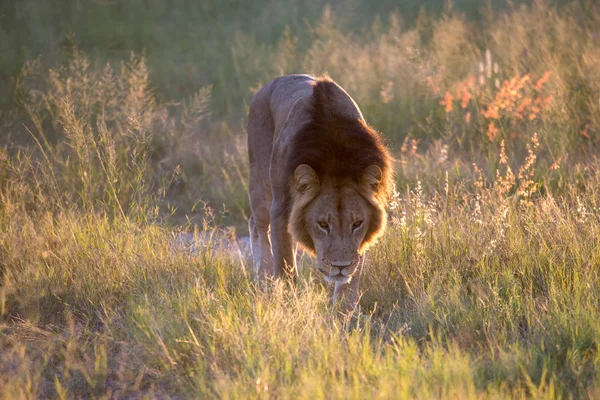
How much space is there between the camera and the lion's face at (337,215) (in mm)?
4402

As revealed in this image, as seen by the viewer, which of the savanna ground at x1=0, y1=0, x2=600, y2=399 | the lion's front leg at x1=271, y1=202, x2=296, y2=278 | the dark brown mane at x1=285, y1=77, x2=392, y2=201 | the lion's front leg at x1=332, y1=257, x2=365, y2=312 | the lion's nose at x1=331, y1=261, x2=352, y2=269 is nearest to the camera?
the savanna ground at x1=0, y1=0, x2=600, y2=399

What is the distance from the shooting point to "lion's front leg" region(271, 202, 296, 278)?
201 inches

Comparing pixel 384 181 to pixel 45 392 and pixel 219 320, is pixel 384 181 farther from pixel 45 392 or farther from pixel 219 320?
pixel 45 392

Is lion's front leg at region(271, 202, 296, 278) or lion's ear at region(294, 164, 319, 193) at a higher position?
lion's ear at region(294, 164, 319, 193)

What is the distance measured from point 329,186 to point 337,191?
6cm

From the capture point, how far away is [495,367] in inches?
140

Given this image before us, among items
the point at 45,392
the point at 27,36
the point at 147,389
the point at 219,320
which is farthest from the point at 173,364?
the point at 27,36

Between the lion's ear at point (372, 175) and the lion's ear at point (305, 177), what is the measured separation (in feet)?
1.02

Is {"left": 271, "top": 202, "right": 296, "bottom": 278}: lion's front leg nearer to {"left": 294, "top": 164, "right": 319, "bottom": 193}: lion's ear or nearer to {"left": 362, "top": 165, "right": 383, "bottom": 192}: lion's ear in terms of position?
{"left": 294, "top": 164, "right": 319, "bottom": 193}: lion's ear

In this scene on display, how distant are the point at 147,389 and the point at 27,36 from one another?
42.4 feet

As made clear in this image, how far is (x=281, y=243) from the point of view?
5160 millimetres

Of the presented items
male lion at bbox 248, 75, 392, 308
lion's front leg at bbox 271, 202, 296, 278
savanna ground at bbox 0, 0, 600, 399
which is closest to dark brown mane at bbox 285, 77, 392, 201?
male lion at bbox 248, 75, 392, 308

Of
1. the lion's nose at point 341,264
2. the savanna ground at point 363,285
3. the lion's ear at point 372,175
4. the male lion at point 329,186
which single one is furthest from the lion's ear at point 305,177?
the savanna ground at point 363,285

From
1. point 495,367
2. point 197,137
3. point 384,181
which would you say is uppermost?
point 384,181
